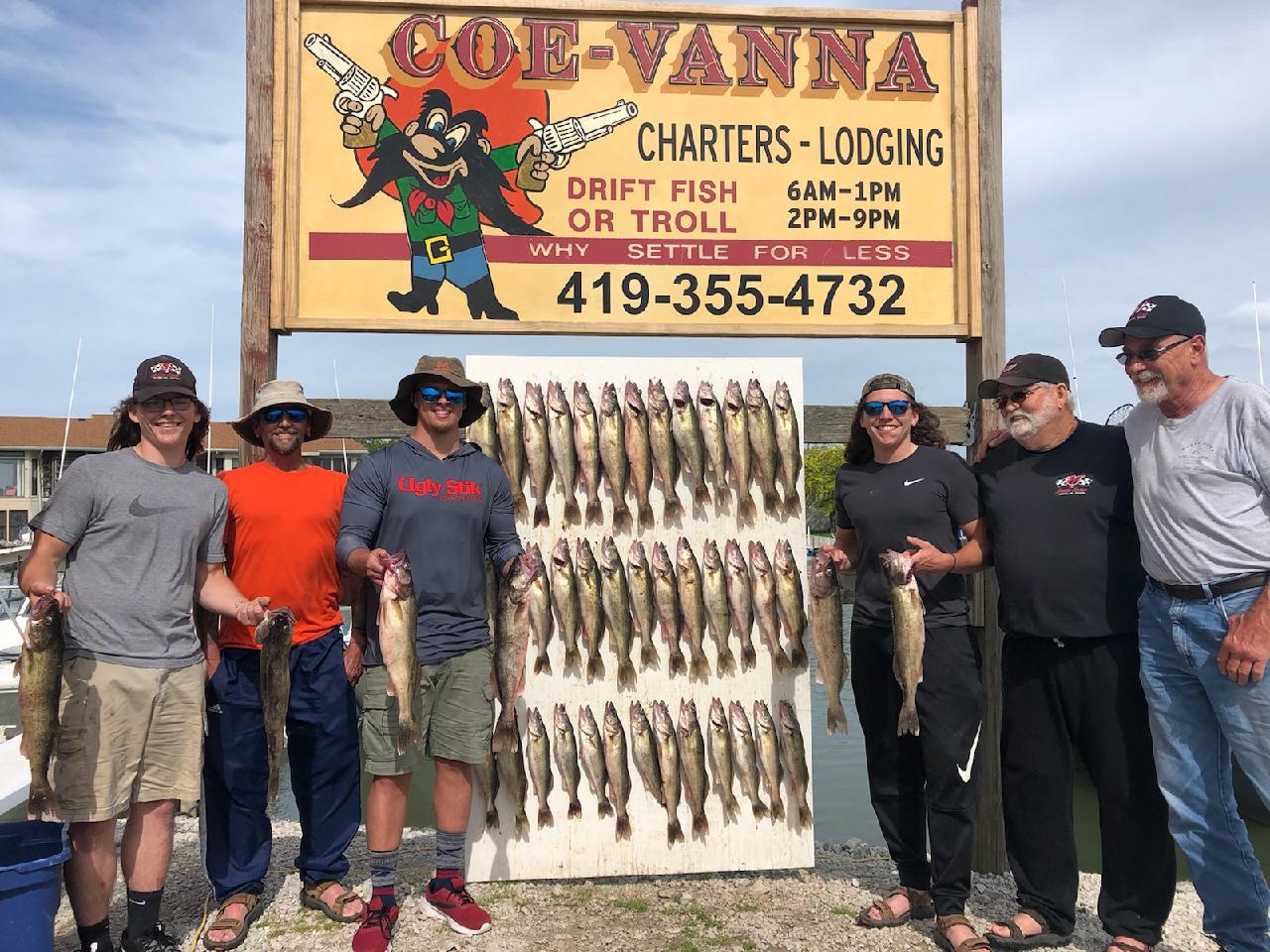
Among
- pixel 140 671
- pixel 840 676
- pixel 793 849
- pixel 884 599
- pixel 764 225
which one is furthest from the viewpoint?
pixel 764 225

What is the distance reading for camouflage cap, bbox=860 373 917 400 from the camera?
421 centimetres

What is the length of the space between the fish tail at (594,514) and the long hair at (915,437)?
1187 millimetres

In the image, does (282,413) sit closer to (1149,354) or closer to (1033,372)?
Result: (1033,372)

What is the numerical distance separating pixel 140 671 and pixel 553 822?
7.16 feet

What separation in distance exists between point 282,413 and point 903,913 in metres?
3.67

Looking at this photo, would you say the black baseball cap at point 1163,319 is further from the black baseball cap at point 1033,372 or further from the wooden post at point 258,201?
the wooden post at point 258,201

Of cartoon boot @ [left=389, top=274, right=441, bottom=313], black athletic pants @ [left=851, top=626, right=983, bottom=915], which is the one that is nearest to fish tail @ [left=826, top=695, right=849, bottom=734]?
black athletic pants @ [left=851, top=626, right=983, bottom=915]

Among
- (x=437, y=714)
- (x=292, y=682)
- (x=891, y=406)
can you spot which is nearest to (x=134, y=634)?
(x=292, y=682)

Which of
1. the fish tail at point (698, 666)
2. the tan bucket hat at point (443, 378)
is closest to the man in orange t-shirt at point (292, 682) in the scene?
the tan bucket hat at point (443, 378)

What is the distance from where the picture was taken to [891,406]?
163 inches

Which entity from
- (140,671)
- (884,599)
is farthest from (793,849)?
(140,671)

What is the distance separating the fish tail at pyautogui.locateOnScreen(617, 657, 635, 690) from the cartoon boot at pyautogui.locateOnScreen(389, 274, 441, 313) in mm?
2142

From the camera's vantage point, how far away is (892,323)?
523 cm

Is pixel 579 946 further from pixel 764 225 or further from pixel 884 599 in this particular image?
pixel 764 225
